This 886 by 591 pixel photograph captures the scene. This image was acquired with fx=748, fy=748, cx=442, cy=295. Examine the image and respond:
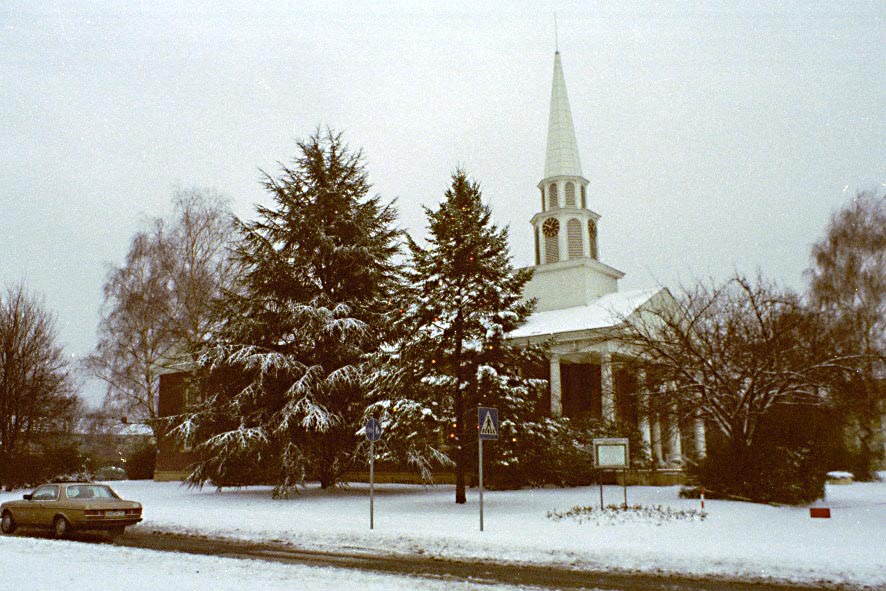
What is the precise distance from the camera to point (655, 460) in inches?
1110

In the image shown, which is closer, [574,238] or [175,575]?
[175,575]

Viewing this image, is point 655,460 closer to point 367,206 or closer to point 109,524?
point 367,206

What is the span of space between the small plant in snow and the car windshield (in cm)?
987

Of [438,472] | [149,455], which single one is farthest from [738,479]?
[149,455]

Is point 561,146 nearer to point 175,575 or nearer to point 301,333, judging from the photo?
point 301,333

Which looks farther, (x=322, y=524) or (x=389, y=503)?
(x=389, y=503)

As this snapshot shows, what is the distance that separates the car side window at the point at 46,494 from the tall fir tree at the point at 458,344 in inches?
321

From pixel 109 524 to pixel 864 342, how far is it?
28005 mm

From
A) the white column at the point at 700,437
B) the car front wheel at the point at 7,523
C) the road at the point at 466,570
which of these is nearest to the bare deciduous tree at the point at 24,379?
the car front wheel at the point at 7,523

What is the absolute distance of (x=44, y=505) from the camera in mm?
16000

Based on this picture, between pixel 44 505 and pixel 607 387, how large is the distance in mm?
16160

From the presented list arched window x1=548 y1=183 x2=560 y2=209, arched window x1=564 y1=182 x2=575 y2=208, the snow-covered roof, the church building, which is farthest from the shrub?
arched window x1=548 y1=183 x2=560 y2=209

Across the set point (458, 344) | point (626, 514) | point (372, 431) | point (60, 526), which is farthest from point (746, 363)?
point (60, 526)

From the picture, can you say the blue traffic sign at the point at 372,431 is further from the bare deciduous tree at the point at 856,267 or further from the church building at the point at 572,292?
the bare deciduous tree at the point at 856,267
